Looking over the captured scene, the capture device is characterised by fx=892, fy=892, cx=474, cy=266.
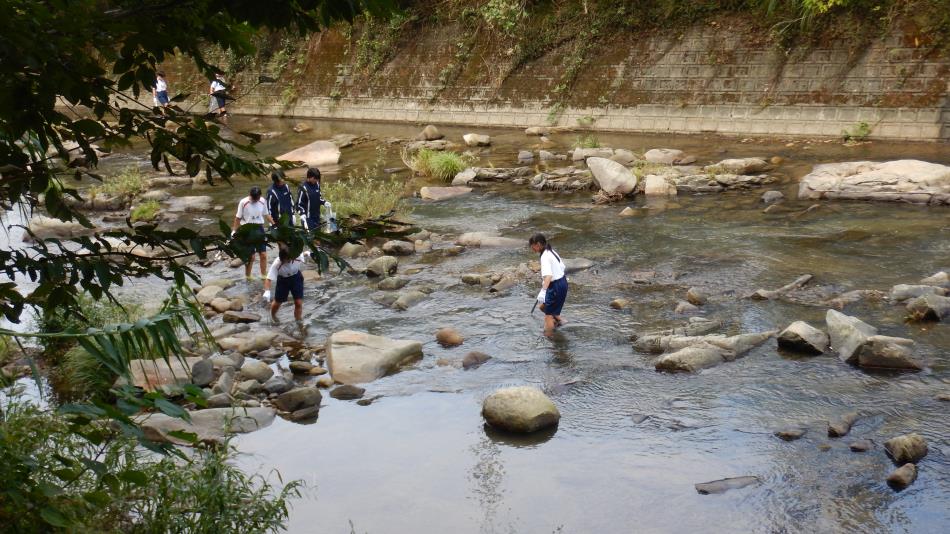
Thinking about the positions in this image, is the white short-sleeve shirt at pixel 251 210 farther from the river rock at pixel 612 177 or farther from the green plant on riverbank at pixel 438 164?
the green plant on riverbank at pixel 438 164

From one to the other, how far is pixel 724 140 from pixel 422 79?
1167cm

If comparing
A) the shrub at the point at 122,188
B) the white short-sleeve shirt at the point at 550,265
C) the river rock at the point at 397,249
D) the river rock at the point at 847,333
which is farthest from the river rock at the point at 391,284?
the shrub at the point at 122,188

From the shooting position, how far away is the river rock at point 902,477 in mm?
7266

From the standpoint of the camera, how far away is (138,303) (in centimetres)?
1238

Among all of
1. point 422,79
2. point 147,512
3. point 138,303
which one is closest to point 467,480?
point 147,512

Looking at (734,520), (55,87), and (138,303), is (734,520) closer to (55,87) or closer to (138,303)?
(55,87)

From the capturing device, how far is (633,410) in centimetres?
912

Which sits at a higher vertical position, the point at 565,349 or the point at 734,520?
the point at 734,520

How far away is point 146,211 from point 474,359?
11.1 meters

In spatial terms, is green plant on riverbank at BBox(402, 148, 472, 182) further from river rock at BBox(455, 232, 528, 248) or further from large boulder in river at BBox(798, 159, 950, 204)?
large boulder in river at BBox(798, 159, 950, 204)

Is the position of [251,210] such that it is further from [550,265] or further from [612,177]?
[612,177]

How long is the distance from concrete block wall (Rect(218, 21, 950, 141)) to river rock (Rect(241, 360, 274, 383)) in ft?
52.8

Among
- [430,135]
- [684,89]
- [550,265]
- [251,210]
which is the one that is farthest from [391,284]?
[684,89]

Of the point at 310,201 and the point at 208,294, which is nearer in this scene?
the point at 208,294
